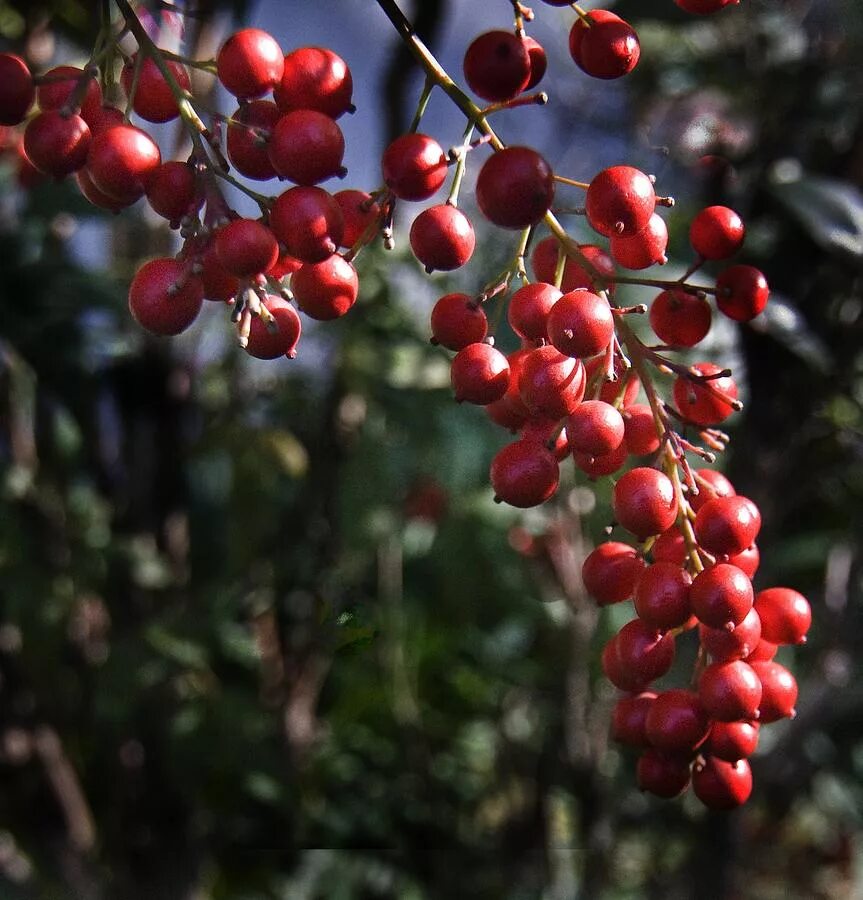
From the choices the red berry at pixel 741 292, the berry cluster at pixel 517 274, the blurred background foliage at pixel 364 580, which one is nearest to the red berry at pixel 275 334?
the berry cluster at pixel 517 274

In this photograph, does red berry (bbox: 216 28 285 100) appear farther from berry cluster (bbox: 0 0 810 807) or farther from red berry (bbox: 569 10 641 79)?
red berry (bbox: 569 10 641 79)

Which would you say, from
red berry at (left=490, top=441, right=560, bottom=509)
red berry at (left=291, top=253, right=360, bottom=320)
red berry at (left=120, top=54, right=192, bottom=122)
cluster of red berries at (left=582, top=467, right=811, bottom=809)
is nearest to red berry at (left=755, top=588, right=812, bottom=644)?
cluster of red berries at (left=582, top=467, right=811, bottom=809)

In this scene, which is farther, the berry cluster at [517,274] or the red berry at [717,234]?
the red berry at [717,234]

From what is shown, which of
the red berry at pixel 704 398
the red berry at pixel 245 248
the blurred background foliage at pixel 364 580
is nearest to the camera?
the red berry at pixel 245 248

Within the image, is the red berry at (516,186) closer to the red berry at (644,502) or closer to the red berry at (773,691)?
the red berry at (644,502)

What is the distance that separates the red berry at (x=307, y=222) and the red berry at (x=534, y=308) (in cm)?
9

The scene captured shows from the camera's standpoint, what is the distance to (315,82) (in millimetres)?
407

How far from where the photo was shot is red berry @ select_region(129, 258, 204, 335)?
409mm

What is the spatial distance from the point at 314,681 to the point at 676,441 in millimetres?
922

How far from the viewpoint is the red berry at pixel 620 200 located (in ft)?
1.38

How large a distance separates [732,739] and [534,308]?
0.71 feet

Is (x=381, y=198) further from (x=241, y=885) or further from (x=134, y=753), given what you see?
(x=241, y=885)

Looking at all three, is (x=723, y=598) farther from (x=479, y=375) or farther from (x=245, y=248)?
(x=245, y=248)

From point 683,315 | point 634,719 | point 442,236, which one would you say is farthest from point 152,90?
point 634,719
